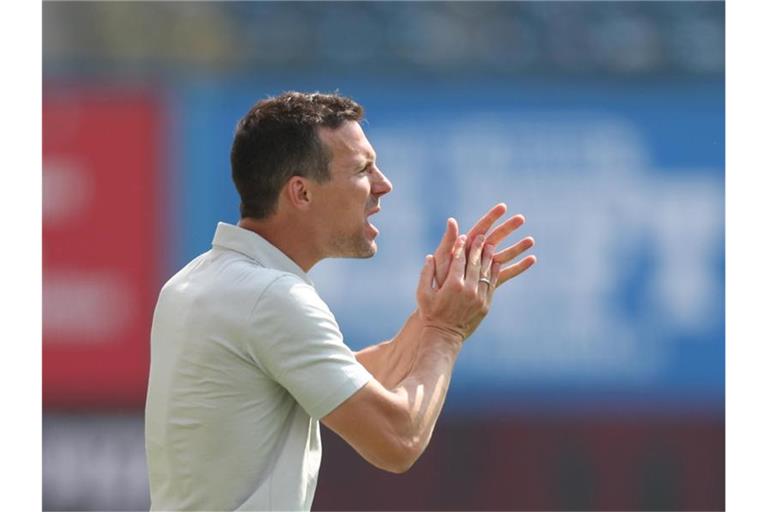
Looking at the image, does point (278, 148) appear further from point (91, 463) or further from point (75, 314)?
point (91, 463)

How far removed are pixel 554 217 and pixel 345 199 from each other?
3557 millimetres

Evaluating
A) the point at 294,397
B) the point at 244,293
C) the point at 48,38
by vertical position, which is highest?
the point at 48,38

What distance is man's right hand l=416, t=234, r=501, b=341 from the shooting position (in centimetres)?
247

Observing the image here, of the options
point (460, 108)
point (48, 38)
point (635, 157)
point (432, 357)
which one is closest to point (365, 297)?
point (460, 108)

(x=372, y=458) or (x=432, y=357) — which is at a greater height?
(x=432, y=357)

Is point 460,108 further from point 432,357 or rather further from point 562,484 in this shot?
point 432,357

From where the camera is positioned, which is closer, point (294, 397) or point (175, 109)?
point (294, 397)

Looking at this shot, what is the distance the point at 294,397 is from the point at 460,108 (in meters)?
3.82

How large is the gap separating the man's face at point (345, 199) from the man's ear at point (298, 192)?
0.02m

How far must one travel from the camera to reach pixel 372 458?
2262 millimetres

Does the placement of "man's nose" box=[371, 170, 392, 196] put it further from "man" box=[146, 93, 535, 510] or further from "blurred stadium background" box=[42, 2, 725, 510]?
"blurred stadium background" box=[42, 2, 725, 510]

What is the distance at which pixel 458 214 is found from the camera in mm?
5906

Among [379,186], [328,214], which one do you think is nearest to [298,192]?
[328,214]

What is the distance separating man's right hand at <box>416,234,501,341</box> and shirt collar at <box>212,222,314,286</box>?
254 mm
